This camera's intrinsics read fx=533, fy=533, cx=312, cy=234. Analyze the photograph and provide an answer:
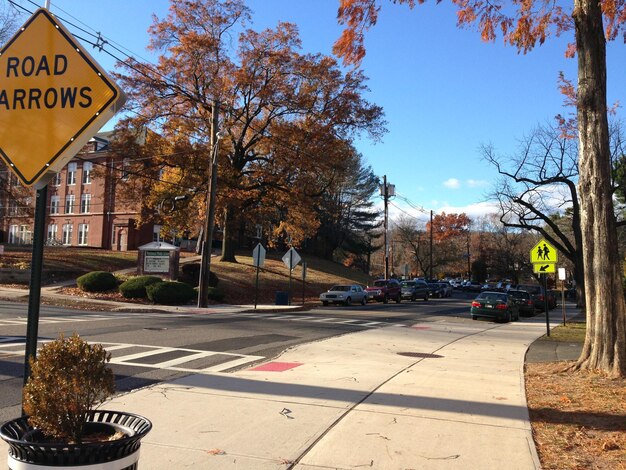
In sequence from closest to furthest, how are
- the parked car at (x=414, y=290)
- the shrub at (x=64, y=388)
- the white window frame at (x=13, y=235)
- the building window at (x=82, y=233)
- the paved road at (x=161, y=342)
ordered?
1. the shrub at (x=64, y=388)
2. the paved road at (x=161, y=342)
3. the parked car at (x=414, y=290)
4. the building window at (x=82, y=233)
5. the white window frame at (x=13, y=235)

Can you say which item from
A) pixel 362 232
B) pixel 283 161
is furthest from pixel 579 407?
pixel 362 232

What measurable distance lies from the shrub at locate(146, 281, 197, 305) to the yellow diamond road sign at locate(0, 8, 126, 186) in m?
24.4

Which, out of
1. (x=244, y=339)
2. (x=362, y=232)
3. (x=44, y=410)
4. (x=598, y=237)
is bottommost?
(x=244, y=339)

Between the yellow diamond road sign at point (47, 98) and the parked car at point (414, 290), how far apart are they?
42.0 meters

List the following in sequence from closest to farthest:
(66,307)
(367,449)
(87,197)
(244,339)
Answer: (367,449), (244,339), (66,307), (87,197)

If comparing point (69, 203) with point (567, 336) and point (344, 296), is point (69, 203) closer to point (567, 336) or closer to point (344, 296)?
point (344, 296)

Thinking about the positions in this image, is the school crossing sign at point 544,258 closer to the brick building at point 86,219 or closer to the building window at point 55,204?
the brick building at point 86,219

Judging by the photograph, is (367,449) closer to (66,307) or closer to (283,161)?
(66,307)

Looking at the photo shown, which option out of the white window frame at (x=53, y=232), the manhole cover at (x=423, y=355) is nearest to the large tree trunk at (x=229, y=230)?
the manhole cover at (x=423, y=355)

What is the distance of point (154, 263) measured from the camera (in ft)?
103

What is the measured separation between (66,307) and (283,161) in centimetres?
1856

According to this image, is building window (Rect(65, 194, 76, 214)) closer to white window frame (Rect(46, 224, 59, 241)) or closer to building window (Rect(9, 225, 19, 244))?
white window frame (Rect(46, 224, 59, 241))

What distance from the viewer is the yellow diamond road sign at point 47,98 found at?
3316mm

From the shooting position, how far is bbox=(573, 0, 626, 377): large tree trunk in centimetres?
899
